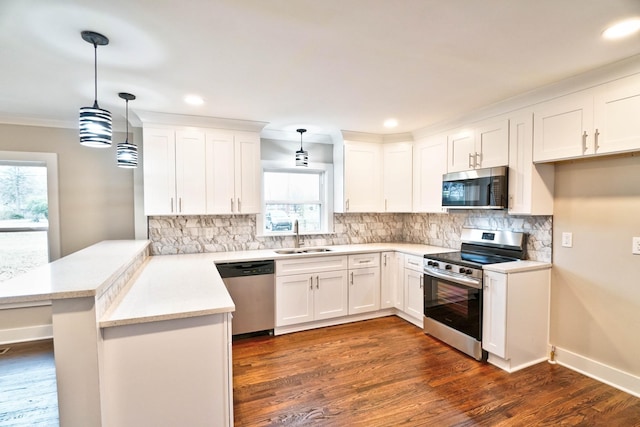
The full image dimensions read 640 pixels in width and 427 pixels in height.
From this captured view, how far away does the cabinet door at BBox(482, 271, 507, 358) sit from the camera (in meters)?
2.63

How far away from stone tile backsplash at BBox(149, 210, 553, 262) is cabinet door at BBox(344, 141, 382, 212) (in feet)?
1.18

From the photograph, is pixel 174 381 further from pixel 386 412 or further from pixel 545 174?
pixel 545 174

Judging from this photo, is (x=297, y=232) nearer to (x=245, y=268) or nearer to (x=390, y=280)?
(x=245, y=268)

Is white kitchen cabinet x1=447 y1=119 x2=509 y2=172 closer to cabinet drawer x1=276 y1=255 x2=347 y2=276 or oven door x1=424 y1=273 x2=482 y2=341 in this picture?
oven door x1=424 y1=273 x2=482 y2=341

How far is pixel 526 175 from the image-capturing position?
2756 mm

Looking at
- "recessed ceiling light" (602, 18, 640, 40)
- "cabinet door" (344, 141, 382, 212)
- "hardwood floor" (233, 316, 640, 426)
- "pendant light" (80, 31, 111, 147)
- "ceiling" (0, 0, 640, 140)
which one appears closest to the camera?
"ceiling" (0, 0, 640, 140)

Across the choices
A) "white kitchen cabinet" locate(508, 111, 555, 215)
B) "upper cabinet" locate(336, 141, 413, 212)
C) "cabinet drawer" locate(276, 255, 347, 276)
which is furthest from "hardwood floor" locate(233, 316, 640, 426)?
"upper cabinet" locate(336, 141, 413, 212)

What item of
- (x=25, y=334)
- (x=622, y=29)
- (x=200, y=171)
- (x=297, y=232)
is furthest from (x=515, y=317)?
(x=25, y=334)

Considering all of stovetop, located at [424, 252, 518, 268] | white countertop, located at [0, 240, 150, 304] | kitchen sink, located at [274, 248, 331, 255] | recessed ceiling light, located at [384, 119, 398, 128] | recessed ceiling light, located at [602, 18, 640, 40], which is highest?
recessed ceiling light, located at [602, 18, 640, 40]

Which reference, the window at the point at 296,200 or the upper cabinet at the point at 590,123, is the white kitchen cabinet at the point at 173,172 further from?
the upper cabinet at the point at 590,123

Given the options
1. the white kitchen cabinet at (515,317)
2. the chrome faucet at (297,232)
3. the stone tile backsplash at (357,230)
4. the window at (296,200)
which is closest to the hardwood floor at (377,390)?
the white kitchen cabinet at (515,317)

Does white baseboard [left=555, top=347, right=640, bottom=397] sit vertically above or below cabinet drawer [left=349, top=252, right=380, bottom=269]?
below

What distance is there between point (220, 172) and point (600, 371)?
13.1 ft

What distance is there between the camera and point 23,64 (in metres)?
2.08
